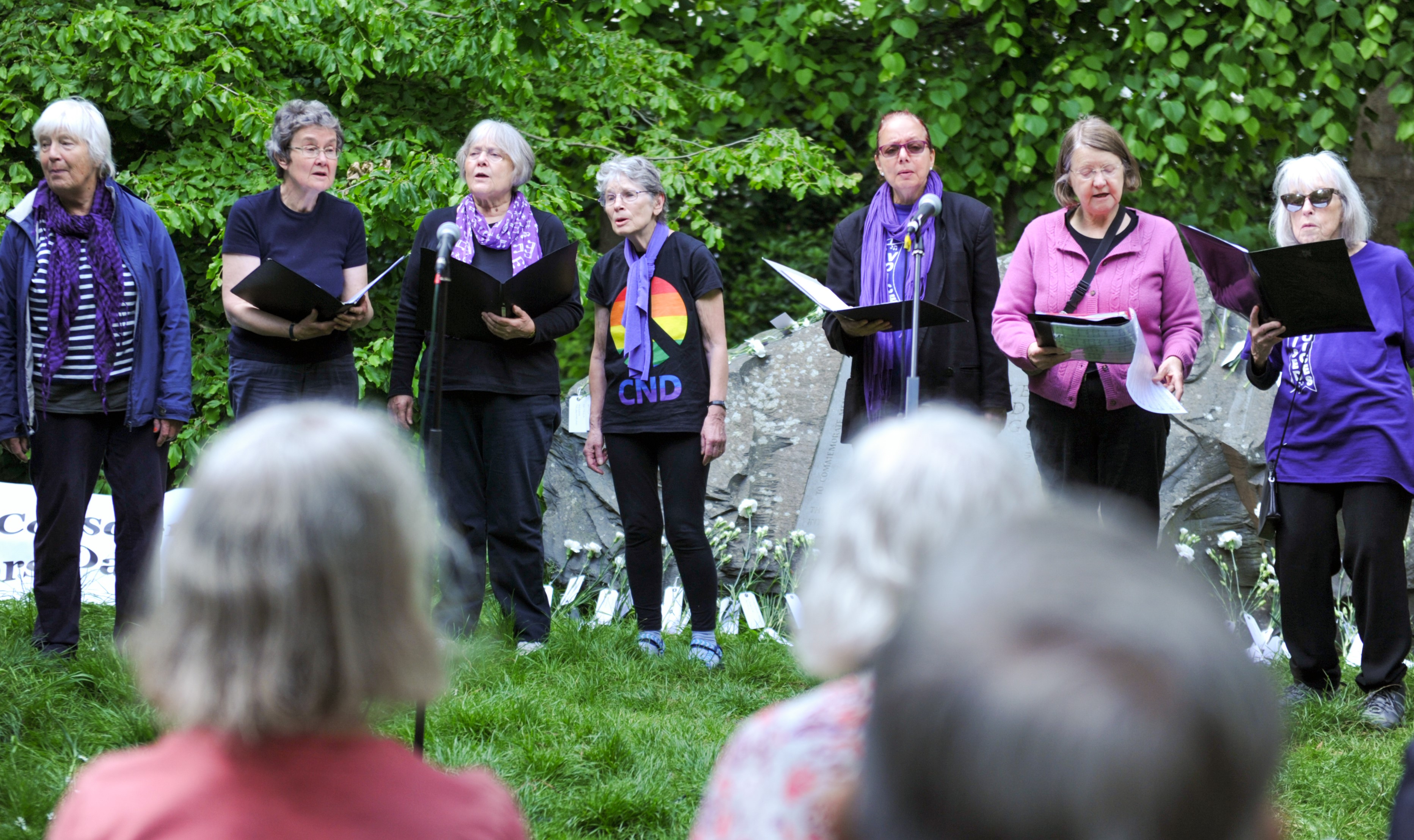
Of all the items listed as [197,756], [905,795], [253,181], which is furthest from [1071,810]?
[253,181]

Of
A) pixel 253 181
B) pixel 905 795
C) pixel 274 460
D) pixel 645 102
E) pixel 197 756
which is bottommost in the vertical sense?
pixel 197 756

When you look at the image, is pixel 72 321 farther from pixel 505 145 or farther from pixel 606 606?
pixel 606 606

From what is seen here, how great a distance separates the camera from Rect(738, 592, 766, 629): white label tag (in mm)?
5602

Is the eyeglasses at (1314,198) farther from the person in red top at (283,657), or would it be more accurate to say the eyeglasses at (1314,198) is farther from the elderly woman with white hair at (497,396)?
the person in red top at (283,657)

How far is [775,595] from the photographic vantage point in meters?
6.03

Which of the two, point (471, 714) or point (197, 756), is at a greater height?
point (197, 756)

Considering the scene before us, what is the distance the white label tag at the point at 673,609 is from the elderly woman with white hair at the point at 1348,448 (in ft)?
8.06

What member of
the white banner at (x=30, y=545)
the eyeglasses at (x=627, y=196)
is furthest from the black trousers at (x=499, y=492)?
the white banner at (x=30, y=545)

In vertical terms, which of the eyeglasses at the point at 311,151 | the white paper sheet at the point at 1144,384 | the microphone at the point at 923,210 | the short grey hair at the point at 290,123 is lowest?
the white paper sheet at the point at 1144,384

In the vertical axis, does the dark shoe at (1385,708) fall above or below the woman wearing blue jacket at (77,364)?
below

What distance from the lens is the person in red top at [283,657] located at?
4.09 feet

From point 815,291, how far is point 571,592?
2.33 metres

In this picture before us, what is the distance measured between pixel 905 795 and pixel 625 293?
13.3 feet

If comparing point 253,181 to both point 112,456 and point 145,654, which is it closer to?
point 112,456
